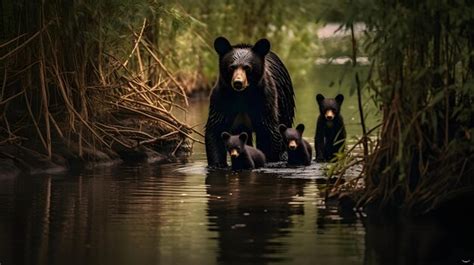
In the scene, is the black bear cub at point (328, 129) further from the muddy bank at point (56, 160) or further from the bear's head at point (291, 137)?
the muddy bank at point (56, 160)

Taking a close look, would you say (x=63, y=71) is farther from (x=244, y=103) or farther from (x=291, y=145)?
Answer: (x=291, y=145)

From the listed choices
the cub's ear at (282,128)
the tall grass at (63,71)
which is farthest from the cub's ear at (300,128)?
the tall grass at (63,71)

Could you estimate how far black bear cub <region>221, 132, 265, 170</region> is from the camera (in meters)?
16.8

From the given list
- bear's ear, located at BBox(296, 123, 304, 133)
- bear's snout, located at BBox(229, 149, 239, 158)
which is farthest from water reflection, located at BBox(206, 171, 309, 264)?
bear's ear, located at BBox(296, 123, 304, 133)

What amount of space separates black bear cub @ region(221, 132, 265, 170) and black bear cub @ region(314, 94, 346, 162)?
1172 mm

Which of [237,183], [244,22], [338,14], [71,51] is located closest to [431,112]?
[338,14]

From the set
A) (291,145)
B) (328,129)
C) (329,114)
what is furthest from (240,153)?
(328,129)

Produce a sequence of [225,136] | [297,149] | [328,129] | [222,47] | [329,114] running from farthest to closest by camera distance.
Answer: [328,129], [329,114], [222,47], [297,149], [225,136]

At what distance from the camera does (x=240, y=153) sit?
55.5ft

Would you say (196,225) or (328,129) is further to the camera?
(328,129)

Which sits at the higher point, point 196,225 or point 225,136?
point 225,136

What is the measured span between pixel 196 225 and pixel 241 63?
5.21 metres

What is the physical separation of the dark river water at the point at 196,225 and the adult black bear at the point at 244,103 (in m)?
1.15

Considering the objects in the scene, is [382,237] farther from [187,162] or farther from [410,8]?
[187,162]
